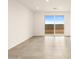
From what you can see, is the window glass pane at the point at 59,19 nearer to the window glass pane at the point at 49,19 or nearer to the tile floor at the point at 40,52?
the window glass pane at the point at 49,19

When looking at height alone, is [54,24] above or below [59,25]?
above

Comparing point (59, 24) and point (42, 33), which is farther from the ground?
point (59, 24)

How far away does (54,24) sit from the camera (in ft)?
41.9

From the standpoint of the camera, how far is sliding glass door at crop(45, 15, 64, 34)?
12.8m

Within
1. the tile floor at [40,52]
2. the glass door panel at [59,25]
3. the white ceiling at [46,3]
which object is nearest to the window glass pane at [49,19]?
the glass door panel at [59,25]

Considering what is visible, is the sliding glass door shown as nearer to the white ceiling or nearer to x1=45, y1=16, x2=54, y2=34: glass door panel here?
x1=45, y1=16, x2=54, y2=34: glass door panel

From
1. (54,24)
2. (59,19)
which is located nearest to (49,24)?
(54,24)

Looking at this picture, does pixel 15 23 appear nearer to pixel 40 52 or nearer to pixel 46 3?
pixel 40 52

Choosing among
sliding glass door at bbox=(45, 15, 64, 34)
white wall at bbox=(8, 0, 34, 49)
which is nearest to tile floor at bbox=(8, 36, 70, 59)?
white wall at bbox=(8, 0, 34, 49)
